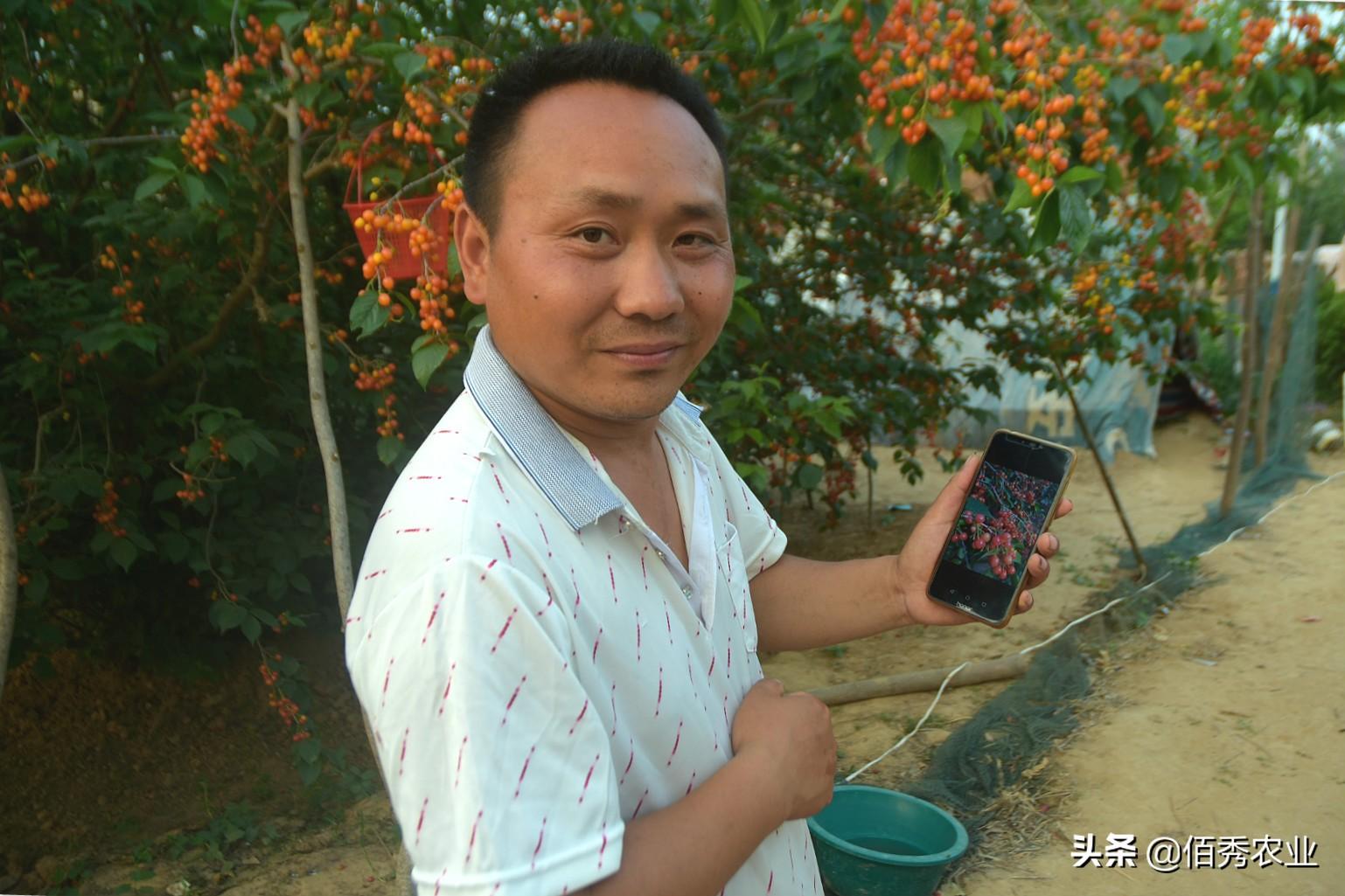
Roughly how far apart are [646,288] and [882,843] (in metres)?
2.29

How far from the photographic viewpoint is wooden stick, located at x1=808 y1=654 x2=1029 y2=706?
12.3ft

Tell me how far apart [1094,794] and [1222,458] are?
6764mm

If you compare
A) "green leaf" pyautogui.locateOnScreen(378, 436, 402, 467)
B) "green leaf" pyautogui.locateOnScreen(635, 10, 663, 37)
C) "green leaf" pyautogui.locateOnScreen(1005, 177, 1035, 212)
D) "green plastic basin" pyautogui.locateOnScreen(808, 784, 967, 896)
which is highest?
"green leaf" pyautogui.locateOnScreen(635, 10, 663, 37)

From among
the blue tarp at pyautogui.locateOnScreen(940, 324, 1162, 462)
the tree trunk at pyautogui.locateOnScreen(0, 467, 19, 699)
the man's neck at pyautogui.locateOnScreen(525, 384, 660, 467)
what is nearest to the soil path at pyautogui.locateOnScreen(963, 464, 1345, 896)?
the man's neck at pyautogui.locateOnScreen(525, 384, 660, 467)

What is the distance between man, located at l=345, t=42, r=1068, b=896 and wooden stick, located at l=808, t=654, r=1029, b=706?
2787mm

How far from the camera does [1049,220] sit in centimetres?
177

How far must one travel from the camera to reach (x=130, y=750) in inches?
138

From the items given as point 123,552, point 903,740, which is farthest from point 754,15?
point 903,740

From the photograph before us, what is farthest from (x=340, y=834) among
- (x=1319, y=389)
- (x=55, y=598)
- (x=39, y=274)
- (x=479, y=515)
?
(x=1319, y=389)

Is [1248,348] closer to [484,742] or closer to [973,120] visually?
[973,120]

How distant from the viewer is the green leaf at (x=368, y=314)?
63.1 inches

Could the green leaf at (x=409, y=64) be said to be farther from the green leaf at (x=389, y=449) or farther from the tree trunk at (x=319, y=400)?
the green leaf at (x=389, y=449)

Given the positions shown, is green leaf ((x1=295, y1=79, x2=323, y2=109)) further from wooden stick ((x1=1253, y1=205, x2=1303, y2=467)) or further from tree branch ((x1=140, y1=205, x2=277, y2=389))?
wooden stick ((x1=1253, y1=205, x2=1303, y2=467))

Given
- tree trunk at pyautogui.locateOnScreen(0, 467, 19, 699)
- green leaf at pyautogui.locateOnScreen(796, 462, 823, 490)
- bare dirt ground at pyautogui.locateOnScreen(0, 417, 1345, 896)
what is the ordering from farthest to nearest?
green leaf at pyautogui.locateOnScreen(796, 462, 823, 490), bare dirt ground at pyautogui.locateOnScreen(0, 417, 1345, 896), tree trunk at pyautogui.locateOnScreen(0, 467, 19, 699)
